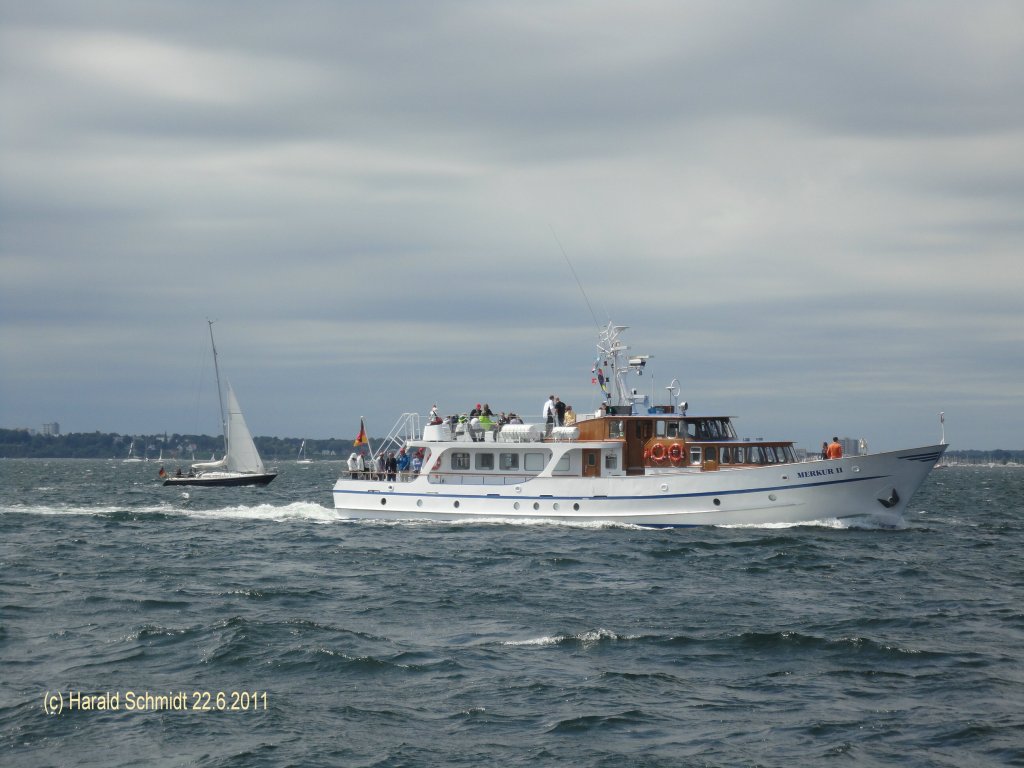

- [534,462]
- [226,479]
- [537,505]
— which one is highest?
[534,462]

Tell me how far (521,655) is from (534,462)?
2263 cm

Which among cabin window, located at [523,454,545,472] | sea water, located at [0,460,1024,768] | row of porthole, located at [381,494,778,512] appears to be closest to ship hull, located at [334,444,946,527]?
row of porthole, located at [381,494,778,512]

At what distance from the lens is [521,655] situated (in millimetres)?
18922

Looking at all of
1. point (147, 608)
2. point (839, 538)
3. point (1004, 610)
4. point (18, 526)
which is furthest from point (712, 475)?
point (18, 526)

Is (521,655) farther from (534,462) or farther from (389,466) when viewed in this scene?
(389,466)

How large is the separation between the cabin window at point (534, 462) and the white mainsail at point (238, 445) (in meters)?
50.7

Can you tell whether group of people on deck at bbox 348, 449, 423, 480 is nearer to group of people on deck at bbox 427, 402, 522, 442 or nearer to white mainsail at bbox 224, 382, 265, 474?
group of people on deck at bbox 427, 402, 522, 442

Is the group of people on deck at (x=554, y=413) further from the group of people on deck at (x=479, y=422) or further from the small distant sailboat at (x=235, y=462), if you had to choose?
the small distant sailboat at (x=235, y=462)

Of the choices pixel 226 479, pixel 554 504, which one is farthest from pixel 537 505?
pixel 226 479

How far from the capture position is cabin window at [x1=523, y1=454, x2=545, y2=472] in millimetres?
41312

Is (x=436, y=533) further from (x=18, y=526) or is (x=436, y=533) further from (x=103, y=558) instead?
(x=18, y=526)

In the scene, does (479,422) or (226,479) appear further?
(226,479)

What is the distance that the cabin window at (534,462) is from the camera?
1626 inches

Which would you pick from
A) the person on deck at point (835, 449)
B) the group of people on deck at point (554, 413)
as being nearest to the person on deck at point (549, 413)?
the group of people on deck at point (554, 413)
